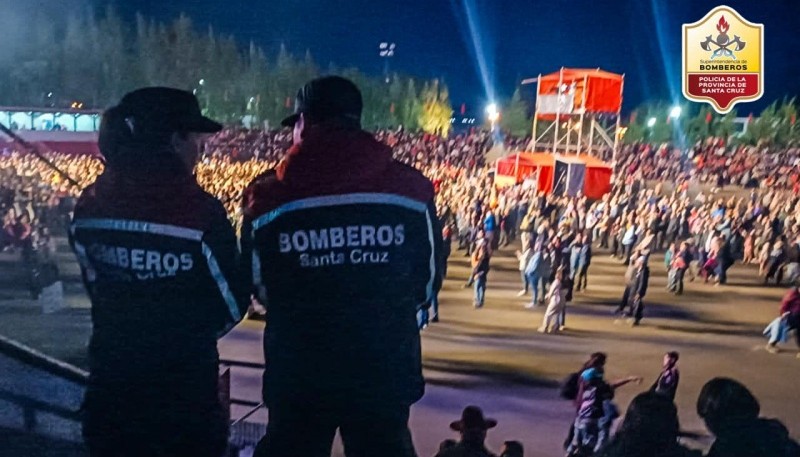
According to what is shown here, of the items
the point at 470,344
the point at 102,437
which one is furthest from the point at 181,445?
the point at 470,344

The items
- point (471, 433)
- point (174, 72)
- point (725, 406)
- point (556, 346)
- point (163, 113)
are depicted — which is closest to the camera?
point (163, 113)

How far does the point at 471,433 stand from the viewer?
2596 millimetres

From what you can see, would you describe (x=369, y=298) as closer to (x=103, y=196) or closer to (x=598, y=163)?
(x=103, y=196)

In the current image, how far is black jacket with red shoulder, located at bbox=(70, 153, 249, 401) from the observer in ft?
6.07

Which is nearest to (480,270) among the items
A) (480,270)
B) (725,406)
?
(480,270)

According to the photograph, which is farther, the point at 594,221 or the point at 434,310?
the point at 594,221

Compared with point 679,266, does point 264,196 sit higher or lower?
higher

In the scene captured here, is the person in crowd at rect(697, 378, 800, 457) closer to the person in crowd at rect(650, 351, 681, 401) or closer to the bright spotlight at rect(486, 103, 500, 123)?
the person in crowd at rect(650, 351, 681, 401)

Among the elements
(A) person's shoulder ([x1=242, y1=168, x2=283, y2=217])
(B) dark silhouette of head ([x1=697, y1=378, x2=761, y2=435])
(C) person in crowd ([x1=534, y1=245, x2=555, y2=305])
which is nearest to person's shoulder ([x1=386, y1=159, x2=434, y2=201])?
(A) person's shoulder ([x1=242, y1=168, x2=283, y2=217])

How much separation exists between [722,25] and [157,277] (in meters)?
2.39

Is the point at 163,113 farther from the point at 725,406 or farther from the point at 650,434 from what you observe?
the point at 725,406

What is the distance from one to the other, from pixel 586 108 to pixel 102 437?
2.03 m

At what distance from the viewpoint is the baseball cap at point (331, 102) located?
1.94 meters

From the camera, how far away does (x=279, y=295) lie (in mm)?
1913
